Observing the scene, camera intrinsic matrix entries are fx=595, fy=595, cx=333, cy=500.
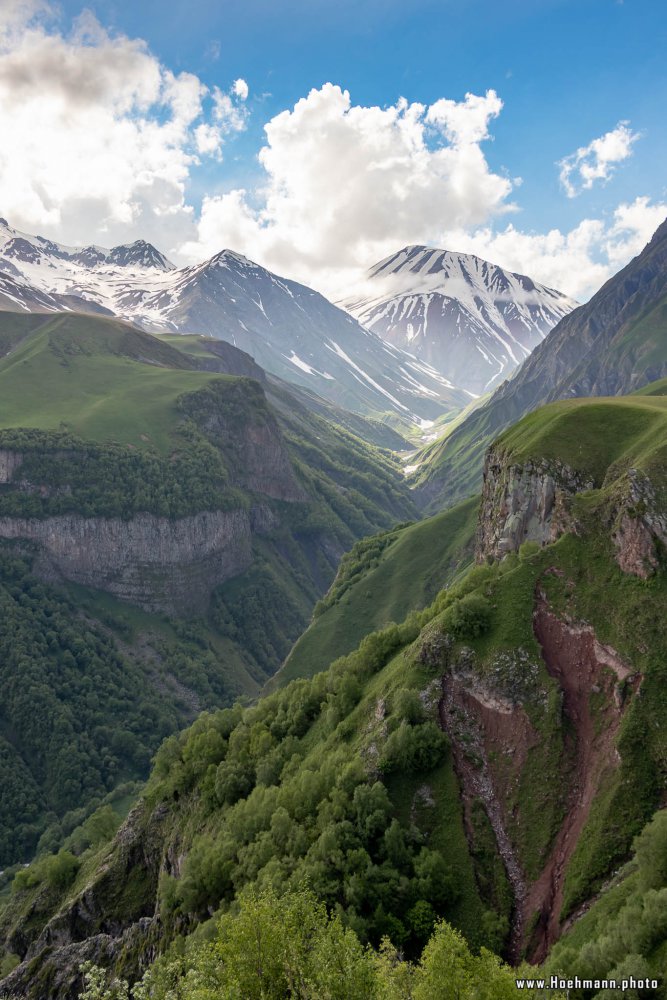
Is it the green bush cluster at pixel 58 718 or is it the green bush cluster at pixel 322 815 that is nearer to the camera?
the green bush cluster at pixel 322 815

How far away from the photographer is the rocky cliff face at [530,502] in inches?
3027

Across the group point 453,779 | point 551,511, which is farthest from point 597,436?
point 453,779

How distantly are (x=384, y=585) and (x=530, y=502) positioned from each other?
8713 cm

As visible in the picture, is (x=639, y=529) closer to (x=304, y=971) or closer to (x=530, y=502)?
(x=530, y=502)

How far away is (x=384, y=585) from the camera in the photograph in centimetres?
16625

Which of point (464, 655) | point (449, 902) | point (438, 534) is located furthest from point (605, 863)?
point (438, 534)

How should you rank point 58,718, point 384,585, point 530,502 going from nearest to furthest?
point 530,502
point 384,585
point 58,718

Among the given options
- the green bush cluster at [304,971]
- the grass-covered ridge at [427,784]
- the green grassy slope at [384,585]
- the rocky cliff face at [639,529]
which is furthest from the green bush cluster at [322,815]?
the green grassy slope at [384,585]

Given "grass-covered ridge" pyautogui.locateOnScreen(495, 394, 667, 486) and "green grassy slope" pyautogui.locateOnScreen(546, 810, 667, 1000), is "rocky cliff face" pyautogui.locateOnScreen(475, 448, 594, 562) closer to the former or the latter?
"grass-covered ridge" pyautogui.locateOnScreen(495, 394, 667, 486)

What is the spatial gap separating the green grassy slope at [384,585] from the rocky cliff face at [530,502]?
56.9 metres

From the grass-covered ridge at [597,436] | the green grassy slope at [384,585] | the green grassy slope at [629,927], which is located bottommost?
the green grassy slope at [629,927]

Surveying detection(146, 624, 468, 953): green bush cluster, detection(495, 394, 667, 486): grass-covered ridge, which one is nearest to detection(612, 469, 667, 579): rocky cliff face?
detection(495, 394, 667, 486): grass-covered ridge

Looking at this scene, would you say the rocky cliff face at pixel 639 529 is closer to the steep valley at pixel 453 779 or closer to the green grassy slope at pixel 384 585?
the steep valley at pixel 453 779

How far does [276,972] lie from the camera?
30734mm
